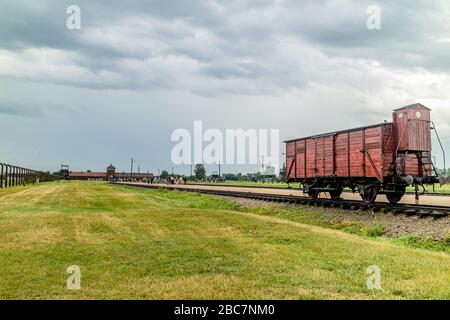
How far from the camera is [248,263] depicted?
Answer: 8.78 m

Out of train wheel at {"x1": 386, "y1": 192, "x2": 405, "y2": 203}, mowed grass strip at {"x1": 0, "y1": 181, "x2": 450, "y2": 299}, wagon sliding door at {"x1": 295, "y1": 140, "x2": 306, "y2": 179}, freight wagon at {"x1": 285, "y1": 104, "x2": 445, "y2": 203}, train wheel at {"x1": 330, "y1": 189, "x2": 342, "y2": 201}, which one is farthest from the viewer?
wagon sliding door at {"x1": 295, "y1": 140, "x2": 306, "y2": 179}

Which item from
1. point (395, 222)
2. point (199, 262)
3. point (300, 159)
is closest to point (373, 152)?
point (395, 222)

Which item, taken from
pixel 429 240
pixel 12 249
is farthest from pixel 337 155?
pixel 12 249

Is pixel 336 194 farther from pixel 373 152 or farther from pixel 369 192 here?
pixel 373 152

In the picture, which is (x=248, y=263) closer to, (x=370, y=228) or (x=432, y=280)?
(x=432, y=280)

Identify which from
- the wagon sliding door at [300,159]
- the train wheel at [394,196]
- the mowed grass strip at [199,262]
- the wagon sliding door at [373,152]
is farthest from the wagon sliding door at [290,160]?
the mowed grass strip at [199,262]

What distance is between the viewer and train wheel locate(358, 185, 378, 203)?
22.0m

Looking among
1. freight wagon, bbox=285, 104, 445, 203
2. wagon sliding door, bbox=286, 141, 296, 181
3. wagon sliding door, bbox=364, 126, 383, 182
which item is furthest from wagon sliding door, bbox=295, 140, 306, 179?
wagon sliding door, bbox=364, 126, 383, 182

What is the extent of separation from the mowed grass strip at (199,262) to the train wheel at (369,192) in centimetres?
947

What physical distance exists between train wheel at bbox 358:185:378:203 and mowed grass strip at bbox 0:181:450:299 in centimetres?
947

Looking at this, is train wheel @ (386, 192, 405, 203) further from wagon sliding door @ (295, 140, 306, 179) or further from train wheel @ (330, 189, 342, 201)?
wagon sliding door @ (295, 140, 306, 179)

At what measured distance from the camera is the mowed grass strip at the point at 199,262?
6.79 m

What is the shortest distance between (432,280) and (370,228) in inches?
328
